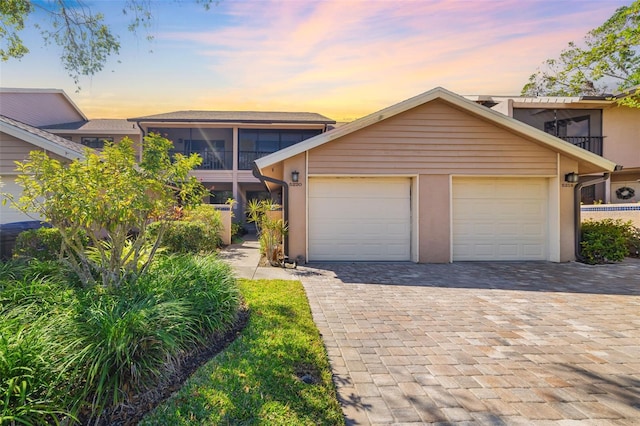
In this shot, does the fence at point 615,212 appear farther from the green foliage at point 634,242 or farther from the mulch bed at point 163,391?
the mulch bed at point 163,391

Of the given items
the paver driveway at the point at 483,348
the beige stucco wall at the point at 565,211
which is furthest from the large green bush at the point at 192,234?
the beige stucco wall at the point at 565,211

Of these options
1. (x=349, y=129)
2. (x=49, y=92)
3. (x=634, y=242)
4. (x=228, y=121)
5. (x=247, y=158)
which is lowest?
(x=634, y=242)

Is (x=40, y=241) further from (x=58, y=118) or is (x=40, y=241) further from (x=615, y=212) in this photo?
(x=58, y=118)

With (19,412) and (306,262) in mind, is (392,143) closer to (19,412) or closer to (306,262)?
(306,262)

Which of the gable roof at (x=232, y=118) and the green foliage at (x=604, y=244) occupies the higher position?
the gable roof at (x=232, y=118)

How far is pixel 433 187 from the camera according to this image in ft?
29.1

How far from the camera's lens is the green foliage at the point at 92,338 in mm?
2256

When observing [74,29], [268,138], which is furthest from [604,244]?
[268,138]

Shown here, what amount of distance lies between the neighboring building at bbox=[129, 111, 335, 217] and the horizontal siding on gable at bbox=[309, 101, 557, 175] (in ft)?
33.5

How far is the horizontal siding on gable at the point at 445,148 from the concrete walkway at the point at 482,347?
3.28 meters

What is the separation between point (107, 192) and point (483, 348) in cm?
474

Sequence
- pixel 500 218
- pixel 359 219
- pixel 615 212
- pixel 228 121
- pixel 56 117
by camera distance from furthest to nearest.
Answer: pixel 56 117
pixel 228 121
pixel 615 212
pixel 500 218
pixel 359 219

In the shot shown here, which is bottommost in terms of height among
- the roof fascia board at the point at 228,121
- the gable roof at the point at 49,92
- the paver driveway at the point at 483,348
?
the paver driveway at the point at 483,348

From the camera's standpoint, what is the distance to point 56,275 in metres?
4.52
